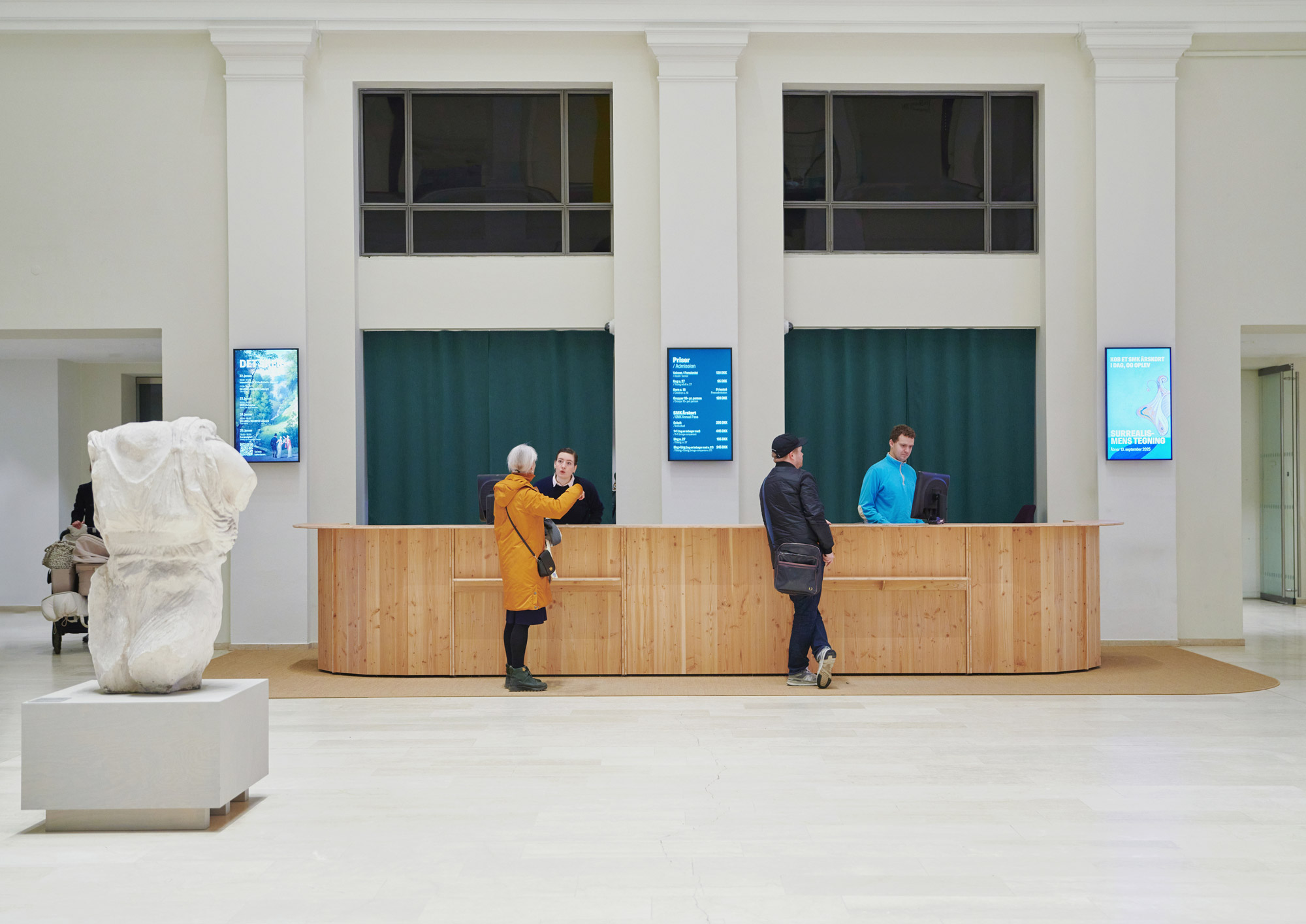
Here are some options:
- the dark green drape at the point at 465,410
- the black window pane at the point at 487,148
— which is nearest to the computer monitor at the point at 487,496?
the dark green drape at the point at 465,410

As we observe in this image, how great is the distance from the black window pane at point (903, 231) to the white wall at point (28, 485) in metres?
9.24

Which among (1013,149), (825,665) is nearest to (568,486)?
(825,665)

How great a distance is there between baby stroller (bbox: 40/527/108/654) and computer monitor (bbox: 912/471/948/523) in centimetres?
666

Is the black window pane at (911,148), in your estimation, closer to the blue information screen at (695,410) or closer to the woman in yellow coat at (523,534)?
the blue information screen at (695,410)

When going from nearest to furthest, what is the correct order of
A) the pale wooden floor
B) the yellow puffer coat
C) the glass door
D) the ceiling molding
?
1. the pale wooden floor
2. the yellow puffer coat
3. the ceiling molding
4. the glass door

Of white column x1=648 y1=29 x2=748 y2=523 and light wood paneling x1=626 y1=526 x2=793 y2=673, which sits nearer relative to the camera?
light wood paneling x1=626 y1=526 x2=793 y2=673

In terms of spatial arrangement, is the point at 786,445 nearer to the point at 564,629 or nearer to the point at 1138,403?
the point at 564,629

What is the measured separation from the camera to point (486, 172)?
9117mm

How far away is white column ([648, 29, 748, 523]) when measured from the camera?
341 inches

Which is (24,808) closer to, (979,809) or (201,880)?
(201,880)

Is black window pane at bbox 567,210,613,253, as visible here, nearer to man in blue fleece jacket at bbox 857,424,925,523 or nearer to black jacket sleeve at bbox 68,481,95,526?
man in blue fleece jacket at bbox 857,424,925,523

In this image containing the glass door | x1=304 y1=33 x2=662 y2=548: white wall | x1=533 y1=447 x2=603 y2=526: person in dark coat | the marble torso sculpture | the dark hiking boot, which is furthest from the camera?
the glass door

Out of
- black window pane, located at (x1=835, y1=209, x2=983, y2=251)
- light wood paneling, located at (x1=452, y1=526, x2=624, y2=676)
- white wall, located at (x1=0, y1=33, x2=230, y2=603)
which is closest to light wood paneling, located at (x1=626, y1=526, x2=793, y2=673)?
light wood paneling, located at (x1=452, y1=526, x2=624, y2=676)

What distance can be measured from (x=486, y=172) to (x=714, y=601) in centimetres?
449
